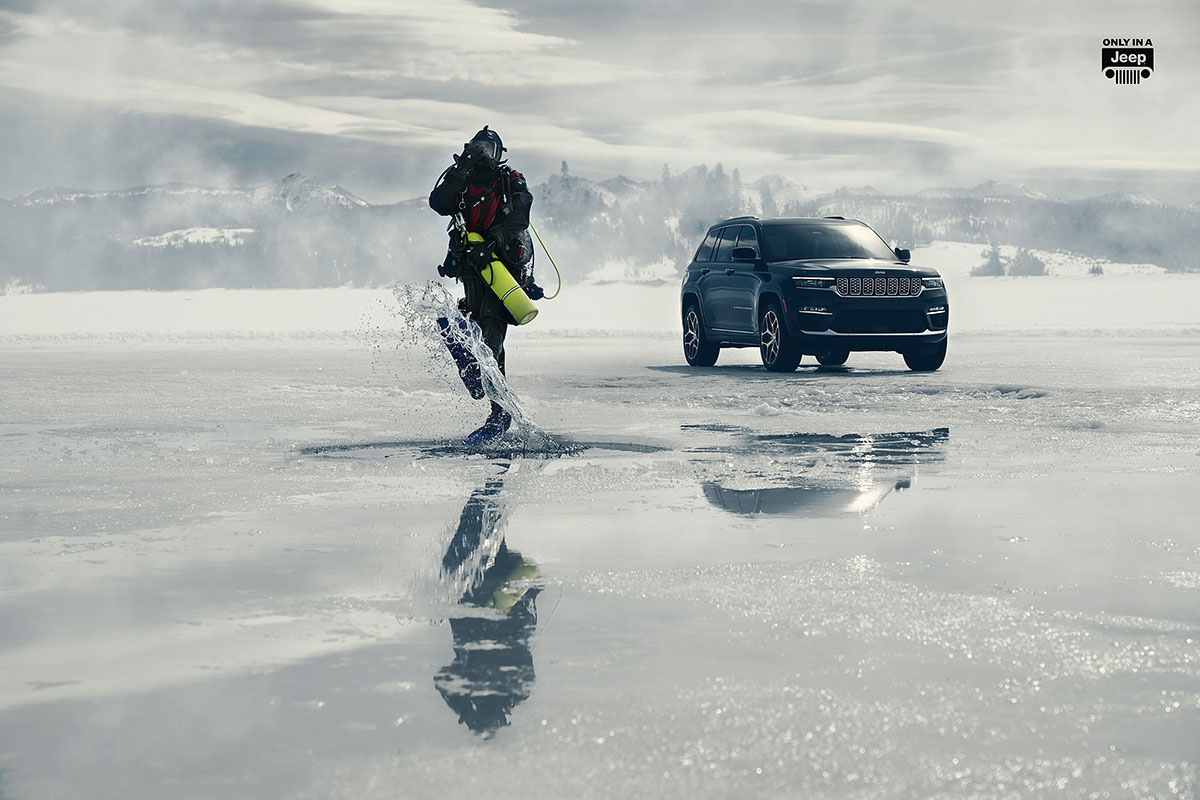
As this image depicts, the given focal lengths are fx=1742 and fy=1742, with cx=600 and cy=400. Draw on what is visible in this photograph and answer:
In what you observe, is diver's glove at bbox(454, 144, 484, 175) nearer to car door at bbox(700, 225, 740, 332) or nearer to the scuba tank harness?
the scuba tank harness

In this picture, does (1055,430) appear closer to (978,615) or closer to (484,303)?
(484,303)

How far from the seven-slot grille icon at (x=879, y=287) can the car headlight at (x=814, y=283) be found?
0.46 feet

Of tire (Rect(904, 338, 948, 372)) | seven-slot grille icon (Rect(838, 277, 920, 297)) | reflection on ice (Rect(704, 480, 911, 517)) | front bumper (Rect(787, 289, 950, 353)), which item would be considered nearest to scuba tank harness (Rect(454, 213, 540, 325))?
reflection on ice (Rect(704, 480, 911, 517))

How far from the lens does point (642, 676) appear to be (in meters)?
5.00

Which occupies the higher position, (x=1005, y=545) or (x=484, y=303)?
(x=484, y=303)

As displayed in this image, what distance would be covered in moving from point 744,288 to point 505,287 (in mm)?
9291

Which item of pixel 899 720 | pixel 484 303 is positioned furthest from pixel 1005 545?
pixel 484 303

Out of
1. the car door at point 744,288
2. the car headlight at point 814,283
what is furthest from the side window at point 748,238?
the car headlight at point 814,283

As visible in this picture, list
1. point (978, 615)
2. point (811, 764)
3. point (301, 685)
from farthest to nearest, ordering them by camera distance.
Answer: point (978, 615) → point (301, 685) → point (811, 764)

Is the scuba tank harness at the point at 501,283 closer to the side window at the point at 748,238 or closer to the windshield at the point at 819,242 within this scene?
the windshield at the point at 819,242

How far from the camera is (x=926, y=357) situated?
21.3 meters

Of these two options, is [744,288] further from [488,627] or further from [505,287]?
[488,627]

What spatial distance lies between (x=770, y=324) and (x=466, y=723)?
16.4 meters

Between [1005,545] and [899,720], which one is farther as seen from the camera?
[1005,545]
